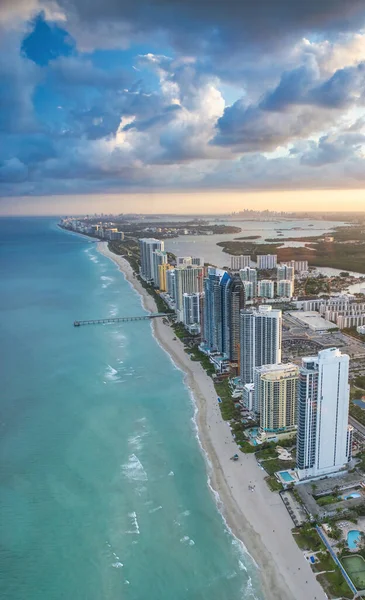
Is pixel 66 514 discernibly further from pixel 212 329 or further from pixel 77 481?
pixel 212 329

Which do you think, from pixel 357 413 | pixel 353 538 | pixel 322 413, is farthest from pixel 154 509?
pixel 357 413

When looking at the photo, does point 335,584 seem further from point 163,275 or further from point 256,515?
point 163,275

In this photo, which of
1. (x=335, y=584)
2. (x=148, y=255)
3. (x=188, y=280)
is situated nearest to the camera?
(x=335, y=584)

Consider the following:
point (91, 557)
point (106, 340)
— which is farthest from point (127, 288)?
point (91, 557)

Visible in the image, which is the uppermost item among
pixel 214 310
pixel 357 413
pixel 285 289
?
pixel 214 310

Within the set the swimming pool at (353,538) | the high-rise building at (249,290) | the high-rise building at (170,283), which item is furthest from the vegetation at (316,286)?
the swimming pool at (353,538)

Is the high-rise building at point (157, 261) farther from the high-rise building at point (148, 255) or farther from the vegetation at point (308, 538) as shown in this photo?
the vegetation at point (308, 538)
